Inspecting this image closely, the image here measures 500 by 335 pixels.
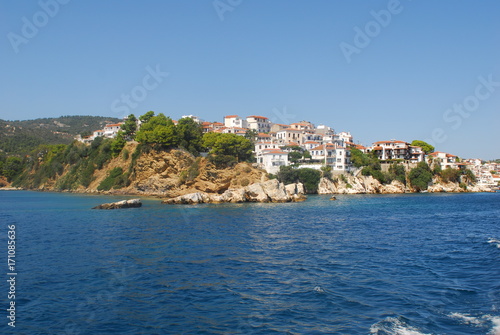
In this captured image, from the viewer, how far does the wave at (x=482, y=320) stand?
10688 millimetres

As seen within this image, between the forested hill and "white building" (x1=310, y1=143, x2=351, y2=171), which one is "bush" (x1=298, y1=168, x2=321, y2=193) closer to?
"white building" (x1=310, y1=143, x2=351, y2=171)

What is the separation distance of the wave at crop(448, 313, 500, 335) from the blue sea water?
6 centimetres

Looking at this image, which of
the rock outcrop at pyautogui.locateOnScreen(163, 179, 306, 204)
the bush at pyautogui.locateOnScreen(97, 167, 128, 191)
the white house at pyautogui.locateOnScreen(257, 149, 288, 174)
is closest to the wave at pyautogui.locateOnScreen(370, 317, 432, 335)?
the rock outcrop at pyautogui.locateOnScreen(163, 179, 306, 204)

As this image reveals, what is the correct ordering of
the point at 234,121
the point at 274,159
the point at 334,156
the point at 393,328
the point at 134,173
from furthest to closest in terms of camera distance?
the point at 234,121
the point at 334,156
the point at 274,159
the point at 134,173
the point at 393,328

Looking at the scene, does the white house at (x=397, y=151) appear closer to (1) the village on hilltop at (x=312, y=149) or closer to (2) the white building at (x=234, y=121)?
(1) the village on hilltop at (x=312, y=149)

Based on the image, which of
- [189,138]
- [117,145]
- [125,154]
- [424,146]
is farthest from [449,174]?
[117,145]

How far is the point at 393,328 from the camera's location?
1061cm

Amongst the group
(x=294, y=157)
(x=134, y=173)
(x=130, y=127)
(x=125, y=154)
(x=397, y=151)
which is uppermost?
(x=130, y=127)

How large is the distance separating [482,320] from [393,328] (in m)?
2.82

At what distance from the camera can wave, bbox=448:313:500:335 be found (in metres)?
10.7

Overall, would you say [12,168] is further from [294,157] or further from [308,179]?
[308,179]

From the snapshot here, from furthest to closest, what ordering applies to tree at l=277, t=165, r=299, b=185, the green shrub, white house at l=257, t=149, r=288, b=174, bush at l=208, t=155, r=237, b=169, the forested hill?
the forested hill < white house at l=257, t=149, r=288, b=174 < the green shrub < tree at l=277, t=165, r=299, b=185 < bush at l=208, t=155, r=237, b=169

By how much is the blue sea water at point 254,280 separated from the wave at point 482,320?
0.19 feet

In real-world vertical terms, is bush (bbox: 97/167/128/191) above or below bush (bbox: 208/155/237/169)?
below
